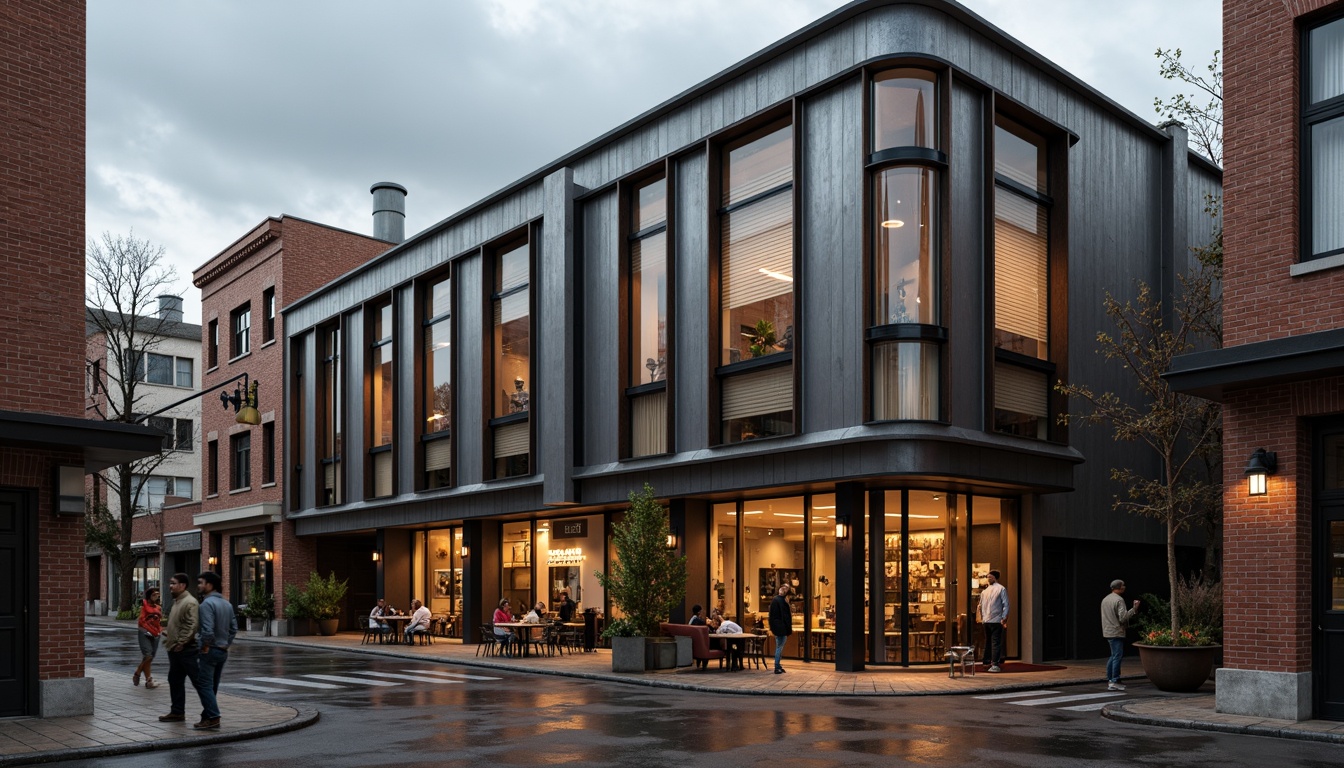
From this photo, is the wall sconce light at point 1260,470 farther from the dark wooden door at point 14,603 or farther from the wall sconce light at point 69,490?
the dark wooden door at point 14,603

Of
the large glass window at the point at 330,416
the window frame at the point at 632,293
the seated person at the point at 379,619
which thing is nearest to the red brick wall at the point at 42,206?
the window frame at the point at 632,293

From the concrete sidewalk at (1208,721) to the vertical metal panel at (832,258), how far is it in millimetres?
7265

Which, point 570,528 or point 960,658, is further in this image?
point 570,528

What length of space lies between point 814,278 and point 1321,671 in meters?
11.2

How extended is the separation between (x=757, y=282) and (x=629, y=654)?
7651mm

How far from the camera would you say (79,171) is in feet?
53.3

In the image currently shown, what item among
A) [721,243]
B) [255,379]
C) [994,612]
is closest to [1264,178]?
[994,612]

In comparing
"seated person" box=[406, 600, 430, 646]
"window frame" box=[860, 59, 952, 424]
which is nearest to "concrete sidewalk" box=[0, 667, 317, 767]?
"window frame" box=[860, 59, 952, 424]

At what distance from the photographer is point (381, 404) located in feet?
121

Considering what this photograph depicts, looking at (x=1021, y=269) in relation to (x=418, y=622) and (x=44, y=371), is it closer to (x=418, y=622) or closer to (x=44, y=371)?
(x=44, y=371)

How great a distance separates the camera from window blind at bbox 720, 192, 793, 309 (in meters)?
23.4

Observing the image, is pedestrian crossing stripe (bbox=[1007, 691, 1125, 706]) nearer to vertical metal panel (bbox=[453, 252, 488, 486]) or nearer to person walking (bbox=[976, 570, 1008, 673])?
A: person walking (bbox=[976, 570, 1008, 673])

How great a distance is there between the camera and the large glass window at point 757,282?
76.2 feet

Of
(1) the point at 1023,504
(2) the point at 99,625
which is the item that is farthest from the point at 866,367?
(2) the point at 99,625
